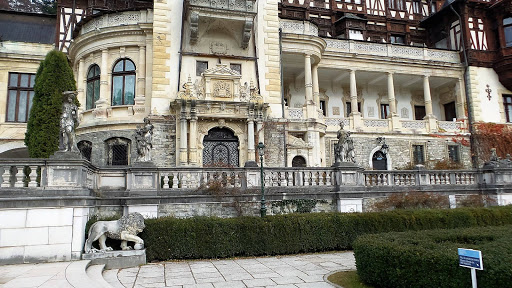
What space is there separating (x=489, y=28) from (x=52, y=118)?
29.5 meters

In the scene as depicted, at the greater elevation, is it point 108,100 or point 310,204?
point 108,100

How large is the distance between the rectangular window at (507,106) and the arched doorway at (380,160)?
10.5 meters

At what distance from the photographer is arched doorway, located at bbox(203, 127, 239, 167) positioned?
1980cm

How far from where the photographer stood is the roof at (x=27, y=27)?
25641 mm

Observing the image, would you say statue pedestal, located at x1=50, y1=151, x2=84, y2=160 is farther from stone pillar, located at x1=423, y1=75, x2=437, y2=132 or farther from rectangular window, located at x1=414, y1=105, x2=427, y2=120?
rectangular window, located at x1=414, y1=105, x2=427, y2=120

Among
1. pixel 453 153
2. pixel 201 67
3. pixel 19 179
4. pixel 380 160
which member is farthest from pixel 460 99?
pixel 19 179

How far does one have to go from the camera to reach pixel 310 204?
1393 cm

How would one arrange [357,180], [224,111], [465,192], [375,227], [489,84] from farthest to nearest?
[489,84]
[224,111]
[465,192]
[357,180]
[375,227]

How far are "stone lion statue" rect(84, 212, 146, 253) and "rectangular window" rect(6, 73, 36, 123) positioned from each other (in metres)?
17.5

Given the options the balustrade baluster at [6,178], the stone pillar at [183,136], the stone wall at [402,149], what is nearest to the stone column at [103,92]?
the stone pillar at [183,136]

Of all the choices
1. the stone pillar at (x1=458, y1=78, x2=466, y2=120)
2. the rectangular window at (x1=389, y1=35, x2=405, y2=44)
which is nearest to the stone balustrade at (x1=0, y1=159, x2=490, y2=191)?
the stone pillar at (x1=458, y1=78, x2=466, y2=120)

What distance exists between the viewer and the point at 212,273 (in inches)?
354

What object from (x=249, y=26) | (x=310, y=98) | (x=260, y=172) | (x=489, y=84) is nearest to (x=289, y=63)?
(x=310, y=98)

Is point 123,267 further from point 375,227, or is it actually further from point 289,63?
point 289,63
